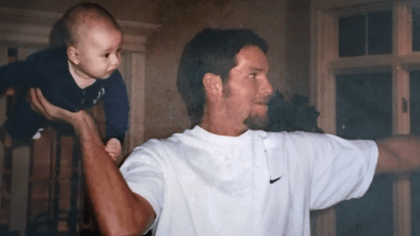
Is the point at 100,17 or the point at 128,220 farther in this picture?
the point at 100,17

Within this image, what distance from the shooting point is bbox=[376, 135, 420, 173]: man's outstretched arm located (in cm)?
182

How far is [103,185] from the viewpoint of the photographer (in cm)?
146

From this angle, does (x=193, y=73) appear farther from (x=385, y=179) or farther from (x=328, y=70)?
(x=385, y=179)

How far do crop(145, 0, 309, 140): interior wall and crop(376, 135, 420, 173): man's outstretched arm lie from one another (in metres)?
0.40

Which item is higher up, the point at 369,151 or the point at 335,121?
the point at 335,121

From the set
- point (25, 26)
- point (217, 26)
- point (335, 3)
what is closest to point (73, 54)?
point (25, 26)

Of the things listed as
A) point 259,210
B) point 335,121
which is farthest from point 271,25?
point 259,210

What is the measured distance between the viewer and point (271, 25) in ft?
5.93

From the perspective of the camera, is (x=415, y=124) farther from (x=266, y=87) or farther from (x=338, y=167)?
(x=266, y=87)

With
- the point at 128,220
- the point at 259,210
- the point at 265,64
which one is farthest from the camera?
the point at 265,64

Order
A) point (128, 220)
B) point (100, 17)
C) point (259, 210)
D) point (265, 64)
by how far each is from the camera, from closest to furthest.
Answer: point (128, 220) < point (100, 17) < point (259, 210) < point (265, 64)

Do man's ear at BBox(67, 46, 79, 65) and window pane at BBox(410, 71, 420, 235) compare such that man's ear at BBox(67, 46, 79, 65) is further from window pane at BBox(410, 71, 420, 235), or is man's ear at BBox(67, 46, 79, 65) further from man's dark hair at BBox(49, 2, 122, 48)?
window pane at BBox(410, 71, 420, 235)

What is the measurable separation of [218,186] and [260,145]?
0.79 feet

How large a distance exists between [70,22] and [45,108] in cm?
30
